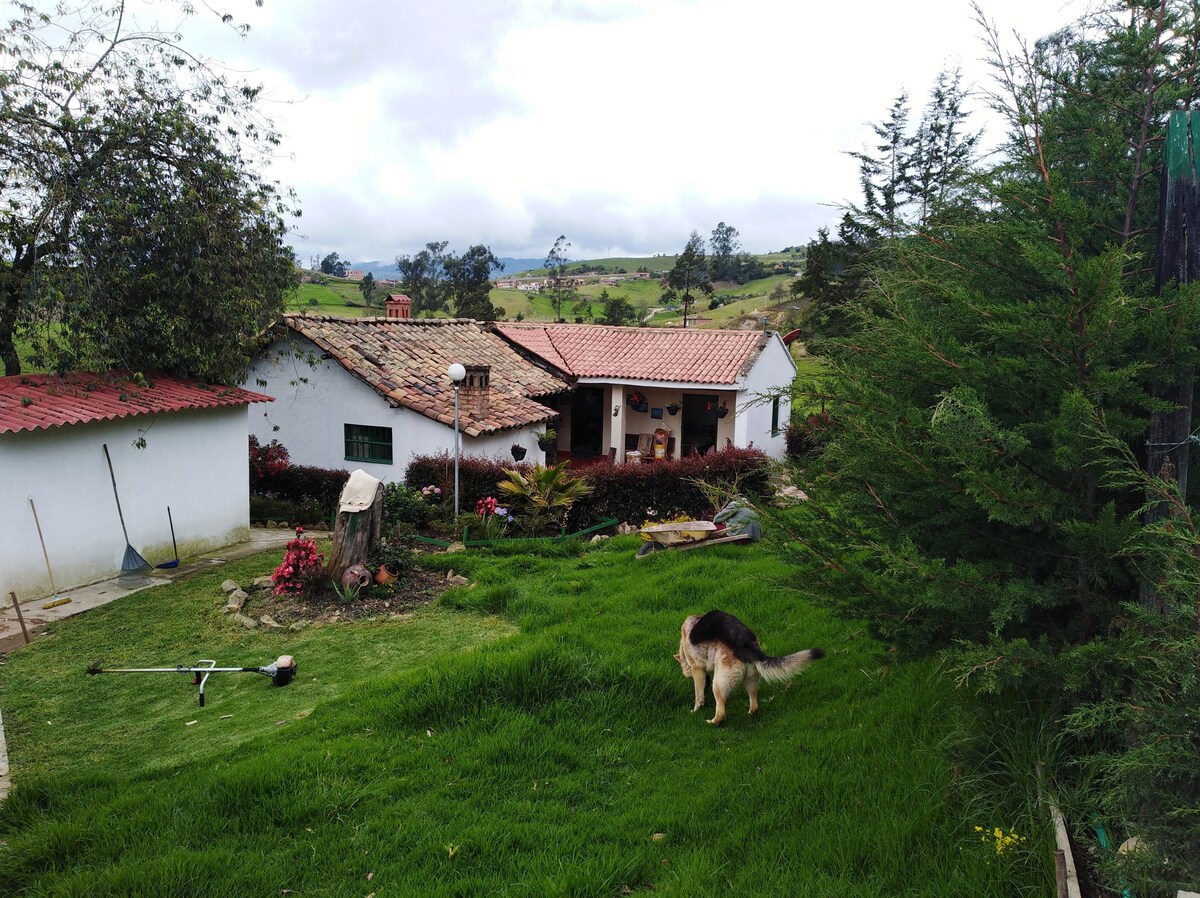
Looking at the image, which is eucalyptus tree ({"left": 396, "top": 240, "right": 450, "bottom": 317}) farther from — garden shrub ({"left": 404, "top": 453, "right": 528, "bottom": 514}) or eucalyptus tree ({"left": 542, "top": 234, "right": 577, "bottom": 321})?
garden shrub ({"left": 404, "top": 453, "right": 528, "bottom": 514})

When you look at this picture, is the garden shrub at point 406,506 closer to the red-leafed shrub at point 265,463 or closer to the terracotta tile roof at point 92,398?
the terracotta tile roof at point 92,398

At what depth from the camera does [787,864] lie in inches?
155

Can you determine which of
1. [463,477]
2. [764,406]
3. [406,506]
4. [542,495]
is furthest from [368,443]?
[764,406]

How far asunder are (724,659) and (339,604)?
6146 mm

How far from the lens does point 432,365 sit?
63.2ft

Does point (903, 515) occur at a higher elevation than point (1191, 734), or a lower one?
higher

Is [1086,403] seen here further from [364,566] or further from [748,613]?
[364,566]

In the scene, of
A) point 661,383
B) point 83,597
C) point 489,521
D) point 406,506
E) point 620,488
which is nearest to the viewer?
point 83,597

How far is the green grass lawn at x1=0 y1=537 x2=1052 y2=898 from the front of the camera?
4070 millimetres

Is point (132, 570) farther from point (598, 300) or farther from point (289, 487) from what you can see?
point (598, 300)

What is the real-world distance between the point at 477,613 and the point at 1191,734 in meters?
7.89

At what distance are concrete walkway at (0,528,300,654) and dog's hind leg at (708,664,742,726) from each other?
27.2 feet

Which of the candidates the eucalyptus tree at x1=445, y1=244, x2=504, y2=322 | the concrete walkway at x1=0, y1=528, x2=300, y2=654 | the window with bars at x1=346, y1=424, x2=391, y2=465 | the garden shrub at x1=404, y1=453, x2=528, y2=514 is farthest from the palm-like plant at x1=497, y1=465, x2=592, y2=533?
the eucalyptus tree at x1=445, y1=244, x2=504, y2=322

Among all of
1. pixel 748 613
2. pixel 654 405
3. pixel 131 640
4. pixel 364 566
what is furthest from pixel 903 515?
pixel 654 405
